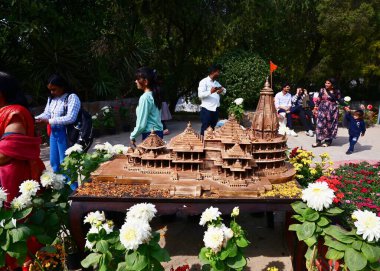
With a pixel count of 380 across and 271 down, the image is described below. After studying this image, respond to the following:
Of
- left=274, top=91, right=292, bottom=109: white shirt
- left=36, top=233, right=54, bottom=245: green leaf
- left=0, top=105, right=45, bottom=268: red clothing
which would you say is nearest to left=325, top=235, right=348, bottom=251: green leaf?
left=36, top=233, right=54, bottom=245: green leaf

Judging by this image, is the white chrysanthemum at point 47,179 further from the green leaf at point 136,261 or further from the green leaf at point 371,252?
the green leaf at point 371,252

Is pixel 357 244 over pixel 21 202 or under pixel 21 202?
under

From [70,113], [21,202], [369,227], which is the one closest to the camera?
[369,227]

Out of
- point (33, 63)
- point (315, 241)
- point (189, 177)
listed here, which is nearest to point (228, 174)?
point (189, 177)

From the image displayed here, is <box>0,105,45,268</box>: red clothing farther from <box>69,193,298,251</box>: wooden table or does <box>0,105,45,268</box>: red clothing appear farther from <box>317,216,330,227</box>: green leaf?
<box>317,216,330,227</box>: green leaf

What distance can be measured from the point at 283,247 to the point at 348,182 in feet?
3.88

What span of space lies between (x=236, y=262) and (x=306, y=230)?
0.51 m

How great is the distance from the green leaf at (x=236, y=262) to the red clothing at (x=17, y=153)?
1.66 meters

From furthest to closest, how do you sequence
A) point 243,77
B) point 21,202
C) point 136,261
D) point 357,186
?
1. point 243,77
2. point 357,186
3. point 21,202
4. point 136,261

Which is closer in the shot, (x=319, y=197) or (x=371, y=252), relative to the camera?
(x=371, y=252)

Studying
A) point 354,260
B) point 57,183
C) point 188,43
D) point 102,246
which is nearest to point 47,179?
point 57,183

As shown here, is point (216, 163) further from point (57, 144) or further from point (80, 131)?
point (57, 144)

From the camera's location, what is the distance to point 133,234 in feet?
6.49

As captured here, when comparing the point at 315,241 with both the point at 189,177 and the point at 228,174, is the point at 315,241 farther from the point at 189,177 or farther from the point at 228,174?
the point at 189,177
